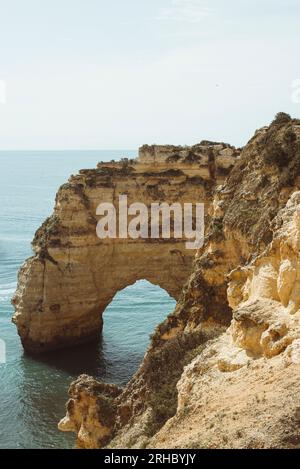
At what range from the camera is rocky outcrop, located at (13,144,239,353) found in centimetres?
3459

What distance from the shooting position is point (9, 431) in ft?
83.7

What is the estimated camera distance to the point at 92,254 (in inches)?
1398

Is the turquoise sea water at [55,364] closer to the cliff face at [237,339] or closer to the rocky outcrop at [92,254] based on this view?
the rocky outcrop at [92,254]

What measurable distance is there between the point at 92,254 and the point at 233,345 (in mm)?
23009

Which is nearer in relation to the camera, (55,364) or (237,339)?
(237,339)

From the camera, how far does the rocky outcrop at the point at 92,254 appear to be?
34.6 meters

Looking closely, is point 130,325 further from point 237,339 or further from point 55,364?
point 237,339

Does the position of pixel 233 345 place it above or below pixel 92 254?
below

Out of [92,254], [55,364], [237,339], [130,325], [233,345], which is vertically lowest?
[55,364]

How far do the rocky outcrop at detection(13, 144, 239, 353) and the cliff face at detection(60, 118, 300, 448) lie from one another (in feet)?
49.9

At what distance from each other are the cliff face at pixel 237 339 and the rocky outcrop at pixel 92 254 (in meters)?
15.2

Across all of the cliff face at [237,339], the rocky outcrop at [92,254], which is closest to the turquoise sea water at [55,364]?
the rocky outcrop at [92,254]

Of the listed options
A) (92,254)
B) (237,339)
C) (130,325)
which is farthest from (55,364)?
(237,339)

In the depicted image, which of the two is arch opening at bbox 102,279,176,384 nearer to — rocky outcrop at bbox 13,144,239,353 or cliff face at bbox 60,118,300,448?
rocky outcrop at bbox 13,144,239,353
